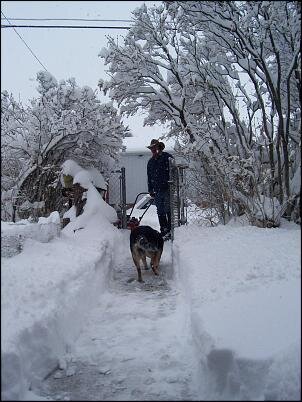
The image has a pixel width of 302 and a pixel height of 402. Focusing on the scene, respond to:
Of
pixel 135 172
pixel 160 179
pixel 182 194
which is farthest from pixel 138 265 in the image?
pixel 135 172

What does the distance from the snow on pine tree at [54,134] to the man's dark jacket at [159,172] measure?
1.72 meters

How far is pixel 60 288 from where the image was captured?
4242 millimetres

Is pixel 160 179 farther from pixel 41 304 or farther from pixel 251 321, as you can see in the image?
pixel 251 321

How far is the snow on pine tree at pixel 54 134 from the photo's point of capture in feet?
30.5

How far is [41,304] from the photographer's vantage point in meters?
3.71

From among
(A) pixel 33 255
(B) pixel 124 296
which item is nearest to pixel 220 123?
(B) pixel 124 296

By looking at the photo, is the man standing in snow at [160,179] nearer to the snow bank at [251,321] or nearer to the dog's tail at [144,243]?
the dog's tail at [144,243]

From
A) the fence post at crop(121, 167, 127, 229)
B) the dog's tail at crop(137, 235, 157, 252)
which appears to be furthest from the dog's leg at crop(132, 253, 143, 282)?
the fence post at crop(121, 167, 127, 229)

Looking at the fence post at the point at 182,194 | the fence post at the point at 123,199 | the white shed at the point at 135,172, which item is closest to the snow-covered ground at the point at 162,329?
the fence post at the point at 182,194

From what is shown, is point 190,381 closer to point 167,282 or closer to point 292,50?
point 167,282

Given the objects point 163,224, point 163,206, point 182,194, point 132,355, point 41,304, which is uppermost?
Result: point 182,194

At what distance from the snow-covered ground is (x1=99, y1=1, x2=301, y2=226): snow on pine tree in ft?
4.69

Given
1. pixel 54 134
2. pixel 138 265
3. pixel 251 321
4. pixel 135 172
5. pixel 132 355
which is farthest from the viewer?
pixel 135 172

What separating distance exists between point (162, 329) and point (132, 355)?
0.70 m
